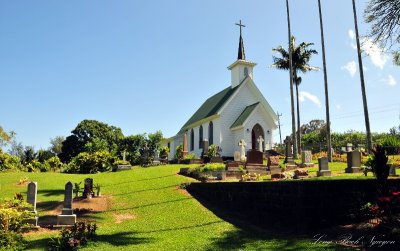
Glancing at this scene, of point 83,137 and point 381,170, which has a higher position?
point 83,137

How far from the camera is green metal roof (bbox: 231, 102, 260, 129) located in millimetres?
35500

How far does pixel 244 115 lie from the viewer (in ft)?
119

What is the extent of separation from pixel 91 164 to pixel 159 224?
19461 mm

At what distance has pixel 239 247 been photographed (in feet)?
32.7

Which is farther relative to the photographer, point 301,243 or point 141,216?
point 141,216

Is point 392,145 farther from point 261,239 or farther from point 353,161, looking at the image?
point 261,239

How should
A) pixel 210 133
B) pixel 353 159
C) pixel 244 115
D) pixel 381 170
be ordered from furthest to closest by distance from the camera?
pixel 210 133
pixel 244 115
pixel 353 159
pixel 381 170

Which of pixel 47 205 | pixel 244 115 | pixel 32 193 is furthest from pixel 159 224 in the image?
pixel 244 115

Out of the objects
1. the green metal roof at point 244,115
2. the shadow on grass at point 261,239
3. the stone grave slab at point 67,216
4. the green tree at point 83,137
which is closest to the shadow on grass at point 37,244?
the stone grave slab at point 67,216

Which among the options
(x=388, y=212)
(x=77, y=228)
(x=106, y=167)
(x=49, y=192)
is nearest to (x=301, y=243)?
(x=388, y=212)

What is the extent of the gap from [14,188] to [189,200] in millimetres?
10995

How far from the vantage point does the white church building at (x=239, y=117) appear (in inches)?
1414

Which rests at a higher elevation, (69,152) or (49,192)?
(69,152)

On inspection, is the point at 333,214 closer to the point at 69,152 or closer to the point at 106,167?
the point at 106,167
